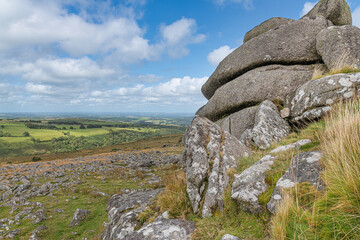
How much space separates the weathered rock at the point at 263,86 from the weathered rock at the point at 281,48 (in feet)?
3.33

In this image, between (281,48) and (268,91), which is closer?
(268,91)

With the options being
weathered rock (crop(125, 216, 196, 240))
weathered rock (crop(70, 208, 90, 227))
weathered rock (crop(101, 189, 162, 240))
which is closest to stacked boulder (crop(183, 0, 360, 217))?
weathered rock (crop(125, 216, 196, 240))

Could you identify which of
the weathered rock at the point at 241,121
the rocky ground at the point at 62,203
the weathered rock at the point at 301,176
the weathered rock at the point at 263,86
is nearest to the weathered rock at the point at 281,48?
the weathered rock at the point at 263,86

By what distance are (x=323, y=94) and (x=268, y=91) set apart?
6.16 meters

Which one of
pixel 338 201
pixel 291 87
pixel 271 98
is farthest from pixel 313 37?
pixel 338 201

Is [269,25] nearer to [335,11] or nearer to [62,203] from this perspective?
[335,11]

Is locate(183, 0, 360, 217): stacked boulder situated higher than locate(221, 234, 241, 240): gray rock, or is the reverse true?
locate(183, 0, 360, 217): stacked boulder

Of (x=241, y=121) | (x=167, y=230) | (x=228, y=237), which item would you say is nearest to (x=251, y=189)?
(x=228, y=237)

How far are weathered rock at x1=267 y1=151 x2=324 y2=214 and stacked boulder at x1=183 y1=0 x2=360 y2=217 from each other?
0.11 m

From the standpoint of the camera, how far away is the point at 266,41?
18828mm

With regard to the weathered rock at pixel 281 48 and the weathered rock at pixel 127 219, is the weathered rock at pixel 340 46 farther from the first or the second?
the weathered rock at pixel 127 219

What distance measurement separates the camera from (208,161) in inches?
314

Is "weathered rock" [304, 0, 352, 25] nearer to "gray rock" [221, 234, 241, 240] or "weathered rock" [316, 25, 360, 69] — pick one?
"weathered rock" [316, 25, 360, 69]

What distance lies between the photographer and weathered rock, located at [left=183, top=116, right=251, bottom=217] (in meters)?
6.59
